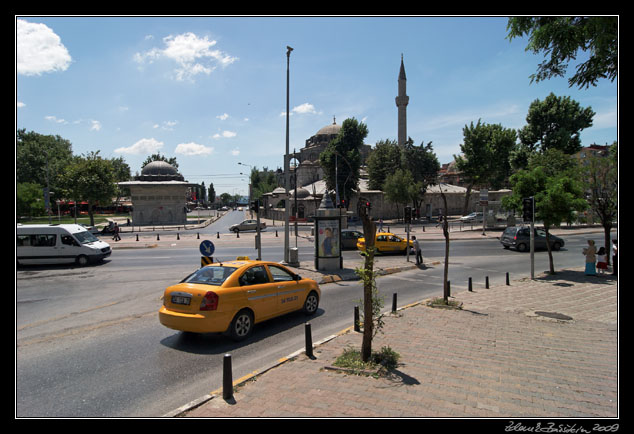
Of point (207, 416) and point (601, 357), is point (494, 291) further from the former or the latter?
point (207, 416)

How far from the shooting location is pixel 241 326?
7.09 meters

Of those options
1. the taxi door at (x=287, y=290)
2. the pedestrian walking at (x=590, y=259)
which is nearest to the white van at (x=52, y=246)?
the taxi door at (x=287, y=290)

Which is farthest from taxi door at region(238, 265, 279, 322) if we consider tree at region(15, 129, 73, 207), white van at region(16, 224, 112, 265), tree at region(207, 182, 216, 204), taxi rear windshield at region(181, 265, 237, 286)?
tree at region(207, 182, 216, 204)

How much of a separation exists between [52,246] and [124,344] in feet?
45.6

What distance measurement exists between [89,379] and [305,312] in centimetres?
472

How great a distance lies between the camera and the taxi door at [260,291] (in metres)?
7.25

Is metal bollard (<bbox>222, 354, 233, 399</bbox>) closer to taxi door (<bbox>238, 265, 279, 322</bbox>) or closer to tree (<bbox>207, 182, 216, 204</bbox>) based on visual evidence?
taxi door (<bbox>238, 265, 279, 322</bbox>)

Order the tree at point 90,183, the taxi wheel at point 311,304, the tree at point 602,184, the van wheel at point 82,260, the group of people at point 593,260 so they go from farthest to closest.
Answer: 1. the tree at point 90,183
2. the van wheel at point 82,260
3. the tree at point 602,184
4. the group of people at point 593,260
5. the taxi wheel at point 311,304

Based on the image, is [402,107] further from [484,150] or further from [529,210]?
[529,210]

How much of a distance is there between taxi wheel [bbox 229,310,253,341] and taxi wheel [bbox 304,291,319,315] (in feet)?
6.33

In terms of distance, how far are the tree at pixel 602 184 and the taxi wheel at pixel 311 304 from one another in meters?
→ 13.5

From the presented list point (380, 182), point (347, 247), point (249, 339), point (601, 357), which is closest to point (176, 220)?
point (380, 182)

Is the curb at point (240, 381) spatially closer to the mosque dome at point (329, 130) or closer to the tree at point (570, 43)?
the tree at point (570, 43)

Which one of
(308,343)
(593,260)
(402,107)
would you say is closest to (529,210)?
(593,260)
